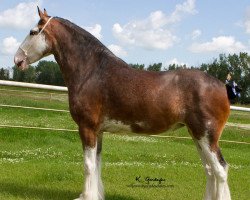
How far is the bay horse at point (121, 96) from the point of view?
4.93m

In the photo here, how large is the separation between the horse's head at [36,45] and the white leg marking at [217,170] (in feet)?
7.84

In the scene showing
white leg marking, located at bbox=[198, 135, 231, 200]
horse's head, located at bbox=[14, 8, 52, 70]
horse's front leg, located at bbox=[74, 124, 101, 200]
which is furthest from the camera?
horse's head, located at bbox=[14, 8, 52, 70]

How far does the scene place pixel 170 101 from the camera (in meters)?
4.97

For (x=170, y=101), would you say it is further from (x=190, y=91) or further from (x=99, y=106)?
(x=99, y=106)

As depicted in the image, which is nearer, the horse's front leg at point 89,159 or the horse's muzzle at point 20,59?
the horse's front leg at point 89,159

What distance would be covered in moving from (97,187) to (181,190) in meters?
1.64

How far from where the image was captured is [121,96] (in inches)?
199

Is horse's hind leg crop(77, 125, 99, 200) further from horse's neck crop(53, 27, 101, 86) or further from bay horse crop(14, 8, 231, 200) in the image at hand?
horse's neck crop(53, 27, 101, 86)

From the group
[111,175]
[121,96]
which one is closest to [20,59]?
[121,96]

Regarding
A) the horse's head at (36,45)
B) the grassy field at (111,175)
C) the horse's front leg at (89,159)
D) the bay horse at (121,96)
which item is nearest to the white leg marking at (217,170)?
the bay horse at (121,96)

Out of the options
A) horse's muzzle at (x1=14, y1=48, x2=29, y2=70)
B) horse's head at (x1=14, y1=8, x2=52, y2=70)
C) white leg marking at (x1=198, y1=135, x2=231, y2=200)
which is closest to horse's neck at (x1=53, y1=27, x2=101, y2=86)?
horse's head at (x1=14, y1=8, x2=52, y2=70)

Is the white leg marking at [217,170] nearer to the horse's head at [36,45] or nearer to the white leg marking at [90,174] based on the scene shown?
the white leg marking at [90,174]

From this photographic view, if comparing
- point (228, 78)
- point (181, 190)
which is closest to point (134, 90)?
point (228, 78)

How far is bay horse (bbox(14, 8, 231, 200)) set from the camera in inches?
194
